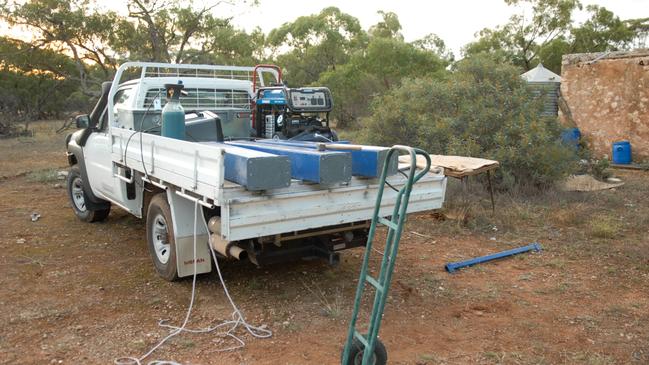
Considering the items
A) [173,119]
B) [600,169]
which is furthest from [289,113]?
[600,169]

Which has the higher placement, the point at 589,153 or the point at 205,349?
the point at 589,153

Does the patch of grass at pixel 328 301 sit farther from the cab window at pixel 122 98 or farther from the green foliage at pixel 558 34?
the green foliage at pixel 558 34

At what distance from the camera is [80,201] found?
7.29m

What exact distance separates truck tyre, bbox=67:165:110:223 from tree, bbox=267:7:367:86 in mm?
19728

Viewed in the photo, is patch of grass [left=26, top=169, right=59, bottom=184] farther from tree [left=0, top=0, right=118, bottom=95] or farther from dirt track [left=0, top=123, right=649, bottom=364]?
tree [left=0, top=0, right=118, bottom=95]

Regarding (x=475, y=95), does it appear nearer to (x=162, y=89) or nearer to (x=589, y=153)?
(x=589, y=153)

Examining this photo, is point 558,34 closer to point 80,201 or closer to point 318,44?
point 318,44

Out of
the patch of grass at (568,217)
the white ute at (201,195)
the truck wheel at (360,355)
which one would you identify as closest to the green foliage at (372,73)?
the patch of grass at (568,217)

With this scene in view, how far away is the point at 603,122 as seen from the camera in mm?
13016

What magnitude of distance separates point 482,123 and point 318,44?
19.7 meters

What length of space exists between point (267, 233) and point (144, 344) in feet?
3.71

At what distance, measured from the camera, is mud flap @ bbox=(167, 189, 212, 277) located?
443 cm

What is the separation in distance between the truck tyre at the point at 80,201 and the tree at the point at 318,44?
1973cm

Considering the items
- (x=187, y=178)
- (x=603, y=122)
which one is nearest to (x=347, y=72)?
(x=603, y=122)
